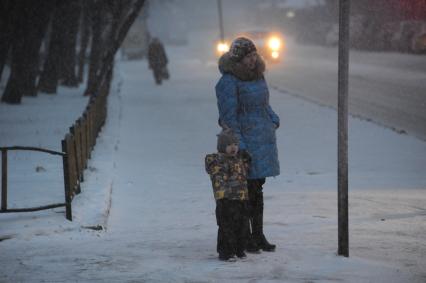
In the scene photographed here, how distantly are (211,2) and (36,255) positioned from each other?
498ft

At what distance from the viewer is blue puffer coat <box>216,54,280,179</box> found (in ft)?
24.2

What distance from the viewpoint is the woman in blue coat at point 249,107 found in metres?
7.36

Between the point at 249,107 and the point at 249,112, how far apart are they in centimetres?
4

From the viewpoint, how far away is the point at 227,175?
23.6ft

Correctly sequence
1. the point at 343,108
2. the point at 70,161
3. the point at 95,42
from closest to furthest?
the point at 343,108 < the point at 70,161 < the point at 95,42

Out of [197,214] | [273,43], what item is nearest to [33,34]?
[197,214]

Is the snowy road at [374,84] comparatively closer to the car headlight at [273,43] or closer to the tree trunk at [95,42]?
the car headlight at [273,43]

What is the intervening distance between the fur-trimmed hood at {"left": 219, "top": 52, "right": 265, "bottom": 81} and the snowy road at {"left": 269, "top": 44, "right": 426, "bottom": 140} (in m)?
9.64

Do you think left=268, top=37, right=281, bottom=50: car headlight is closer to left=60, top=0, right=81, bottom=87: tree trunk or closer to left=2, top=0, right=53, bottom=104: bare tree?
left=60, top=0, right=81, bottom=87: tree trunk

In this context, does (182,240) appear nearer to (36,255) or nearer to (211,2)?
(36,255)

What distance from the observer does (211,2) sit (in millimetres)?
157625

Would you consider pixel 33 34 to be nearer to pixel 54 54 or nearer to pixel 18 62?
pixel 18 62

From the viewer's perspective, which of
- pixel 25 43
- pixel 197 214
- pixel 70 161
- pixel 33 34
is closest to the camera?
pixel 70 161

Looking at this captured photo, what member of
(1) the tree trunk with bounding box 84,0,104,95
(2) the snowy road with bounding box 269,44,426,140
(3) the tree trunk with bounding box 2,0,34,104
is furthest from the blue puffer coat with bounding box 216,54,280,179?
(1) the tree trunk with bounding box 84,0,104,95
